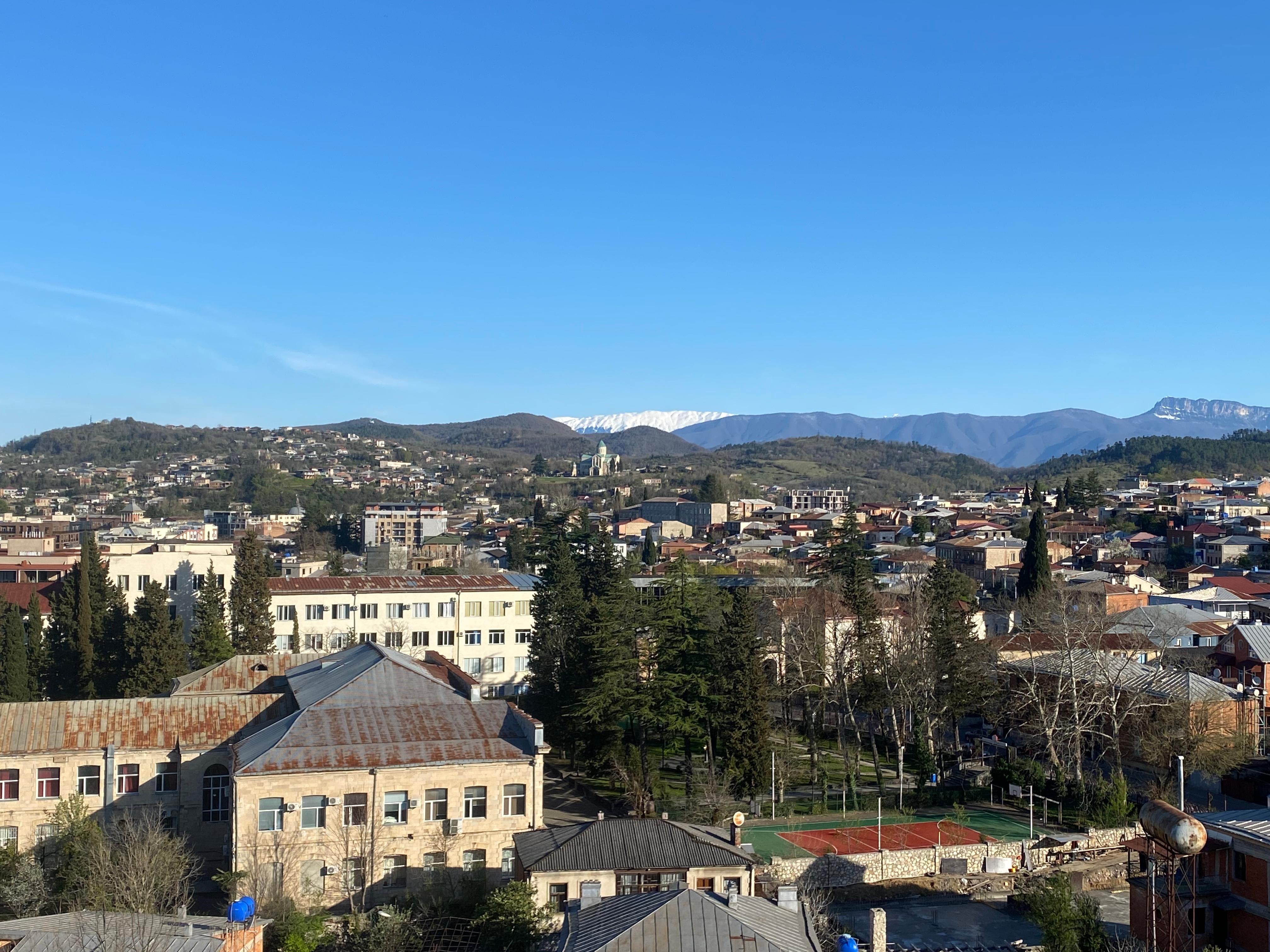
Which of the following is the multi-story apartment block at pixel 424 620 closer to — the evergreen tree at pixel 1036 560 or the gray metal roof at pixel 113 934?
the evergreen tree at pixel 1036 560

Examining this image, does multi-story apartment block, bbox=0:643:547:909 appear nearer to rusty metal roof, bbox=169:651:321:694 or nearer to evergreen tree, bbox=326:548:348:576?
rusty metal roof, bbox=169:651:321:694

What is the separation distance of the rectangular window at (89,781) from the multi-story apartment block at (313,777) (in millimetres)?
31

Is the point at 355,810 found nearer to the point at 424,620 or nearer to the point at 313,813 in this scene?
the point at 313,813

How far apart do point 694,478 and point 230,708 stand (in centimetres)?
16213

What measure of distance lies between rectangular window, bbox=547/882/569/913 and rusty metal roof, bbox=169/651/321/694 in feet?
45.4

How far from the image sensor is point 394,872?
21.4 m

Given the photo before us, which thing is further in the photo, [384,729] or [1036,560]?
[1036,560]

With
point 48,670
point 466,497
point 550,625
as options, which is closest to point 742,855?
point 550,625

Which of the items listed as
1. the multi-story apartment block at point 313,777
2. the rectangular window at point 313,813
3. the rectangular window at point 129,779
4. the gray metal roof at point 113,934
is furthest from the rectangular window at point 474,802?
the rectangular window at point 129,779

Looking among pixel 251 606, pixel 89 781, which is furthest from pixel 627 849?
pixel 251 606

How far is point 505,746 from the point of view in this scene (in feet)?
74.3

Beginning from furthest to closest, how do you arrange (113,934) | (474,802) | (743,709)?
1. (743,709)
2. (474,802)
3. (113,934)

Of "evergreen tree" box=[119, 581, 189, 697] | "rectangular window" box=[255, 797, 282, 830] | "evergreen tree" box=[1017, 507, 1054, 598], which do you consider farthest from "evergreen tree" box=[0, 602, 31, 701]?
"evergreen tree" box=[1017, 507, 1054, 598]

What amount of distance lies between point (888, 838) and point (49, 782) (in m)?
18.9
